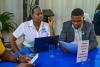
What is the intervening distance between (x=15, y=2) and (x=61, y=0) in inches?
46.1

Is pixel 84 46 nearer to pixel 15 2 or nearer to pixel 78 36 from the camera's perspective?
pixel 78 36

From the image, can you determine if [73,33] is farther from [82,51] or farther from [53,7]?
[53,7]

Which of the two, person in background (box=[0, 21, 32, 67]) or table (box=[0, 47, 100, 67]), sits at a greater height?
person in background (box=[0, 21, 32, 67])

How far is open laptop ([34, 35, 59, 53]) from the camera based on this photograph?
100.0 inches

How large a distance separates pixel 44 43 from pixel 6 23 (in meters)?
Answer: 2.97

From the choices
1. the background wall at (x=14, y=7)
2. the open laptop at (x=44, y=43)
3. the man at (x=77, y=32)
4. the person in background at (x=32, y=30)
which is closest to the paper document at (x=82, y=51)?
the open laptop at (x=44, y=43)

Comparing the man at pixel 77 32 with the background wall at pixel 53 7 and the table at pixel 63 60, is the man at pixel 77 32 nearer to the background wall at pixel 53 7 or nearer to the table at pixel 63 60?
the table at pixel 63 60

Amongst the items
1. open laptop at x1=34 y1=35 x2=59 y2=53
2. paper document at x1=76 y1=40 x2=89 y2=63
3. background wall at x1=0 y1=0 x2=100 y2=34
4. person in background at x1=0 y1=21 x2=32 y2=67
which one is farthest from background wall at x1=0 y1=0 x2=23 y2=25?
paper document at x1=76 y1=40 x2=89 y2=63

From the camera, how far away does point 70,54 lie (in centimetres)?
259

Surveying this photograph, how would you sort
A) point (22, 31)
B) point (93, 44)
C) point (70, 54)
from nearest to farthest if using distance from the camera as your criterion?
point (70, 54)
point (93, 44)
point (22, 31)

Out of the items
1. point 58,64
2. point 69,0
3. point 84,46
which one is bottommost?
point 58,64

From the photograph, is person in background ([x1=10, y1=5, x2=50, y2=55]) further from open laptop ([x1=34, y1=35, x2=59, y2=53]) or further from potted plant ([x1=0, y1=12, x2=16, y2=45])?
potted plant ([x1=0, y1=12, x2=16, y2=45])

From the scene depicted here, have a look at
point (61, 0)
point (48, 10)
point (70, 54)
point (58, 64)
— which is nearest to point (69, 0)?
point (61, 0)

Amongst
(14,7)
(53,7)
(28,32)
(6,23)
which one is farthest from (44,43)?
(14,7)
